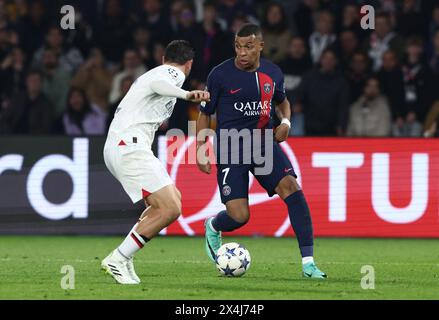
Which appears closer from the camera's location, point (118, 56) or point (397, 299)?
point (397, 299)

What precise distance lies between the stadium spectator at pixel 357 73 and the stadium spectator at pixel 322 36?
19.1 inches

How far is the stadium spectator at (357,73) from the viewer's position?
16344 mm

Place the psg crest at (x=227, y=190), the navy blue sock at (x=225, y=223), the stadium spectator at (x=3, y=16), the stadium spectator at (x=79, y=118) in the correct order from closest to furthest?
the psg crest at (x=227, y=190)
the navy blue sock at (x=225, y=223)
the stadium spectator at (x=79, y=118)
the stadium spectator at (x=3, y=16)

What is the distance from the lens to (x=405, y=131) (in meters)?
16.0

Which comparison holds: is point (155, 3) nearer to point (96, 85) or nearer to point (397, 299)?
point (96, 85)

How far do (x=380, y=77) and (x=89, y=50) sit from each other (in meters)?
4.31

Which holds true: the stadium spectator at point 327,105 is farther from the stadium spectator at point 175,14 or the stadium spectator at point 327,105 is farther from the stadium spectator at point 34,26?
the stadium spectator at point 34,26

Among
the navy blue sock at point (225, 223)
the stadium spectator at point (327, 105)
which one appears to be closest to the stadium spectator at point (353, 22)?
the stadium spectator at point (327, 105)

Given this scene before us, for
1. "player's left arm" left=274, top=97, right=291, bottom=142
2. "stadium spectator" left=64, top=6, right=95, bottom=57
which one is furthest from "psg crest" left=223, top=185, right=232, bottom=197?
"stadium spectator" left=64, top=6, right=95, bottom=57

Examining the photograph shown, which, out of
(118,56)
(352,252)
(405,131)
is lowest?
(352,252)

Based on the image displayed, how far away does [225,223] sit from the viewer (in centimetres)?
1089

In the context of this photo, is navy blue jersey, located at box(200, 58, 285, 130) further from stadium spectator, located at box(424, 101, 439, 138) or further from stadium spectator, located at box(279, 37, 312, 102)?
stadium spectator, located at box(279, 37, 312, 102)

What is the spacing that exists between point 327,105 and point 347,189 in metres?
1.83

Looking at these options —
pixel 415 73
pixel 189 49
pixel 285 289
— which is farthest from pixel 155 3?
pixel 285 289
